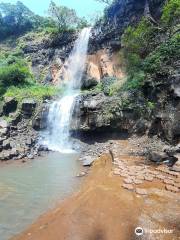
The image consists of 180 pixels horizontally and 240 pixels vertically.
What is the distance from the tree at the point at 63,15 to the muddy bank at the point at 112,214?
25.9 m

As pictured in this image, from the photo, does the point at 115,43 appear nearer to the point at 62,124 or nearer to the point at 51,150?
the point at 62,124

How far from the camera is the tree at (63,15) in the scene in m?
31.1

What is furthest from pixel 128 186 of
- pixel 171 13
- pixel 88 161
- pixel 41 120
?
pixel 41 120

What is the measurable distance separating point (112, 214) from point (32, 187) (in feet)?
14.2

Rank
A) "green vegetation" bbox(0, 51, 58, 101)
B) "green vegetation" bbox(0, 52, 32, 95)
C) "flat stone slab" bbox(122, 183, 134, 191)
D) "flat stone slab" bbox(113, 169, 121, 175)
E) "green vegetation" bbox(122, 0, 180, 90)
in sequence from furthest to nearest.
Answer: "green vegetation" bbox(0, 52, 32, 95) < "green vegetation" bbox(0, 51, 58, 101) < "green vegetation" bbox(122, 0, 180, 90) < "flat stone slab" bbox(113, 169, 121, 175) < "flat stone slab" bbox(122, 183, 134, 191)

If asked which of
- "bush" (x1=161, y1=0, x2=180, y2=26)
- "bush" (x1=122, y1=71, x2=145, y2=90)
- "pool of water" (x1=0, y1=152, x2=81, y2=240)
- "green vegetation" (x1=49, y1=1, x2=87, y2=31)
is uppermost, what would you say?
"green vegetation" (x1=49, y1=1, x2=87, y2=31)

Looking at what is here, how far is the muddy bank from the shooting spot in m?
5.70

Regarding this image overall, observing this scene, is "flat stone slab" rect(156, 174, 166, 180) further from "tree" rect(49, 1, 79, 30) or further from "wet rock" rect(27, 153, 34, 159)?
"tree" rect(49, 1, 79, 30)

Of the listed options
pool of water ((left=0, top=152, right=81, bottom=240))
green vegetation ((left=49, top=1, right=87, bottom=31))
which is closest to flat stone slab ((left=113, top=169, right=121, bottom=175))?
pool of water ((left=0, top=152, right=81, bottom=240))

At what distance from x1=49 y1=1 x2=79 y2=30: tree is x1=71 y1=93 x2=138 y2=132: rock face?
54.7ft

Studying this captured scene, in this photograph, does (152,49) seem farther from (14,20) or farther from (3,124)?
(14,20)

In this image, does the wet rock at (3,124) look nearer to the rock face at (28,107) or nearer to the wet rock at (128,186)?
the rock face at (28,107)

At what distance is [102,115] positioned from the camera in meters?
16.0

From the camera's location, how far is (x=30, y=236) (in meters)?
6.16
